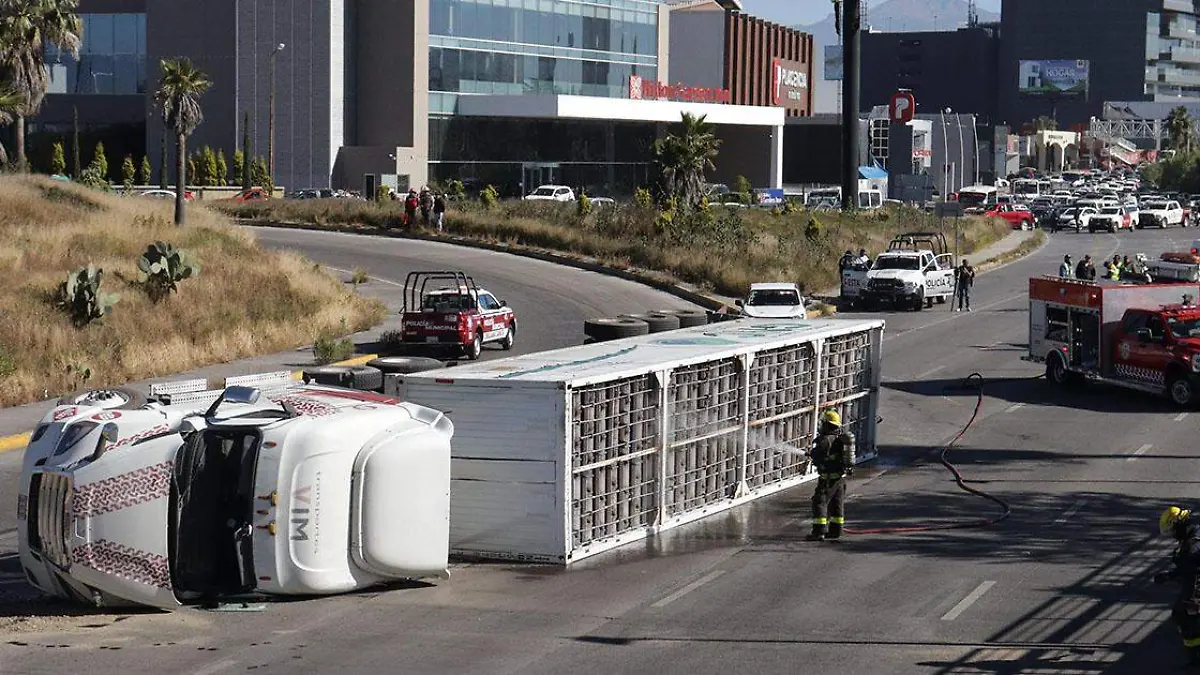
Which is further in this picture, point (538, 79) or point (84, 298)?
point (538, 79)

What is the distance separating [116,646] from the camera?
44.1ft

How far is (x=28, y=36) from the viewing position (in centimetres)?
6194

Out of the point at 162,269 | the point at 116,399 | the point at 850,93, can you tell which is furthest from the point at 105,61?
the point at 116,399

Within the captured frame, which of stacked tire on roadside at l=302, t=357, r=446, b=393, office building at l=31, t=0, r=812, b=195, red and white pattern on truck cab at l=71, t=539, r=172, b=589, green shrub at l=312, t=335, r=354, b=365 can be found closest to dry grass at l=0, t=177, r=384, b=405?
green shrub at l=312, t=335, r=354, b=365

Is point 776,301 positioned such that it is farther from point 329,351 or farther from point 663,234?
point 663,234

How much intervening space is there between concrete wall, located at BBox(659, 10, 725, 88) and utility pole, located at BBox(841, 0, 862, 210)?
4108 cm

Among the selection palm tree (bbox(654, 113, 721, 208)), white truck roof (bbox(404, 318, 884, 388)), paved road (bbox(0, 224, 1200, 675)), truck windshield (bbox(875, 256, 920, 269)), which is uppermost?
palm tree (bbox(654, 113, 721, 208))

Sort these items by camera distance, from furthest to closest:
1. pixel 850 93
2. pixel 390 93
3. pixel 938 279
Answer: pixel 390 93, pixel 850 93, pixel 938 279

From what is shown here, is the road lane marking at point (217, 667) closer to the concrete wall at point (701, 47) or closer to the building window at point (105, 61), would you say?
the building window at point (105, 61)

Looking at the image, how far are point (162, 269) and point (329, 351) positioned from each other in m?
5.00

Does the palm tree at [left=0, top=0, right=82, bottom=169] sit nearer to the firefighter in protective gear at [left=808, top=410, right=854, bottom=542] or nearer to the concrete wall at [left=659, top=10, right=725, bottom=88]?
the firefighter in protective gear at [left=808, top=410, right=854, bottom=542]

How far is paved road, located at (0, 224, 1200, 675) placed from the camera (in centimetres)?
1327

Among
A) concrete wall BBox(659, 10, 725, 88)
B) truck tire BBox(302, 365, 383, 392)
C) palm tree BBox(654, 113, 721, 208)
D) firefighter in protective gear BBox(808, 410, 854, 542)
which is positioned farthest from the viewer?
concrete wall BBox(659, 10, 725, 88)

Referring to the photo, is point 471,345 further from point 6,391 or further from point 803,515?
point 803,515
